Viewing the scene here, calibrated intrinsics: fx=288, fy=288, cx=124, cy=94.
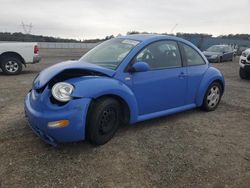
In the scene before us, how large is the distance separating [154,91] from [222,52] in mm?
19224

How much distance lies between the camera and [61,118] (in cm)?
339

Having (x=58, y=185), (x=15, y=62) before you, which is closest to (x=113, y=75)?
(x=58, y=185)

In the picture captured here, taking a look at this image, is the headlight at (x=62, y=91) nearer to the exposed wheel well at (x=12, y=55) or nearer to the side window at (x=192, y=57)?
the side window at (x=192, y=57)

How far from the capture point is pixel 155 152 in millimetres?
3812

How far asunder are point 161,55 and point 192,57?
89 centimetres

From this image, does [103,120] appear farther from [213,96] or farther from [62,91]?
[213,96]

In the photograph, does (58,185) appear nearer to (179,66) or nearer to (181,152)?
(181,152)

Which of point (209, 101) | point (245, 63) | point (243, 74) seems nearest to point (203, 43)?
point (243, 74)

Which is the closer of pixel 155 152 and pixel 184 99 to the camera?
pixel 155 152

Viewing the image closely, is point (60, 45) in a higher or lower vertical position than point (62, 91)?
higher

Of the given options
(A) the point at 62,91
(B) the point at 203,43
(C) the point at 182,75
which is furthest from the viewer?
(B) the point at 203,43

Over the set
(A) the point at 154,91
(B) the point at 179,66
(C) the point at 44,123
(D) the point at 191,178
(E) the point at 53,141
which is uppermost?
(B) the point at 179,66

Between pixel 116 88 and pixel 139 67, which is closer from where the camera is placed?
pixel 116 88

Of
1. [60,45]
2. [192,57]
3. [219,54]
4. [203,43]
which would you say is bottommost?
[192,57]
